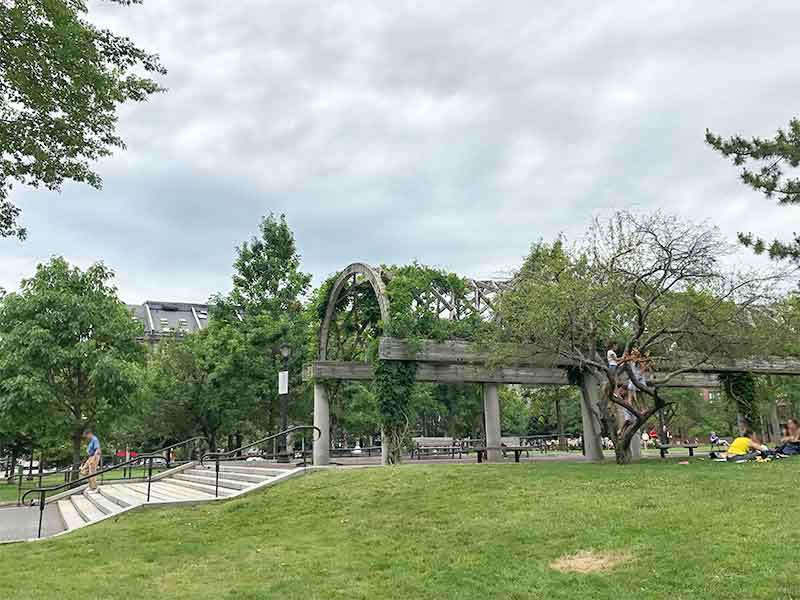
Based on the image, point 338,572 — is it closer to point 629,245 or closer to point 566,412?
point 629,245

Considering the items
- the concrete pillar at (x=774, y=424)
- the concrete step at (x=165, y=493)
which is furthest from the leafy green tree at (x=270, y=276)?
the concrete pillar at (x=774, y=424)

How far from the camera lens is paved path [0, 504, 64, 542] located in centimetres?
1073

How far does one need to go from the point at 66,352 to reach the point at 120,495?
7.98 metres

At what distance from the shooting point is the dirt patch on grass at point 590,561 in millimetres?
5727

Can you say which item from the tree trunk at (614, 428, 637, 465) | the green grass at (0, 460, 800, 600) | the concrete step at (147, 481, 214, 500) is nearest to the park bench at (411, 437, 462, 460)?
the concrete step at (147, 481, 214, 500)

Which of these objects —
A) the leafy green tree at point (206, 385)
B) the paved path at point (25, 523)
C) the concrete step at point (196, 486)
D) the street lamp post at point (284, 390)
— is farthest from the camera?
the leafy green tree at point (206, 385)

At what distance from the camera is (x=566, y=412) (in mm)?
52375

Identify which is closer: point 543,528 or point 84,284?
point 543,528

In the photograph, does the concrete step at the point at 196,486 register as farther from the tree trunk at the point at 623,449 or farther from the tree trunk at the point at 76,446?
the tree trunk at the point at 623,449

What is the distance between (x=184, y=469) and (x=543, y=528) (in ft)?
46.1

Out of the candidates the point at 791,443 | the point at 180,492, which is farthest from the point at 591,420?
the point at 180,492

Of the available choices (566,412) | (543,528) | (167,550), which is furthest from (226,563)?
(566,412)

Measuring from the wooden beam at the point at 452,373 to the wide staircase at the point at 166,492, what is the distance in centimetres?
341

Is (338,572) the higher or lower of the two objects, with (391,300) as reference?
lower
